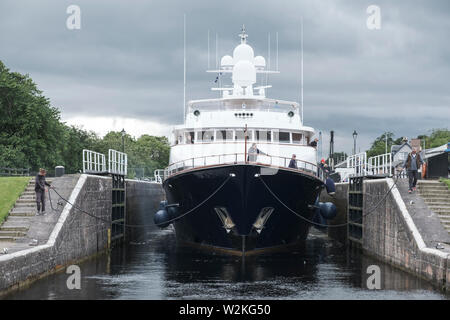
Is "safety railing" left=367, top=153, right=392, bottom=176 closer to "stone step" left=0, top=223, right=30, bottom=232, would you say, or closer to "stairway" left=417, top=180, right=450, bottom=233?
"stairway" left=417, top=180, right=450, bottom=233

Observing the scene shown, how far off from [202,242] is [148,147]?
9175 cm

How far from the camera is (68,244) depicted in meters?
18.8

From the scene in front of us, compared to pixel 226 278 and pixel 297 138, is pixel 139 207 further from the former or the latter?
pixel 226 278

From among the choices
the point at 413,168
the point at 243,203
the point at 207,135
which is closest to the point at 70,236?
the point at 243,203

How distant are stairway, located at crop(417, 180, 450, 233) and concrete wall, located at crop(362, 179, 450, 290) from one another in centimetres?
115

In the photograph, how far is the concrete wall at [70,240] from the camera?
14242 millimetres

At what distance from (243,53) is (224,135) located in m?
7.32

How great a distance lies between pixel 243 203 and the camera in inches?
800

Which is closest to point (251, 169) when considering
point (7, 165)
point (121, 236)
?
point (121, 236)

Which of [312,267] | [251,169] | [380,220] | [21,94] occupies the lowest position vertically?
[312,267]

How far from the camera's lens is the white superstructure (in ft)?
80.9

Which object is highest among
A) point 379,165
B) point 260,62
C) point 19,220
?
point 260,62

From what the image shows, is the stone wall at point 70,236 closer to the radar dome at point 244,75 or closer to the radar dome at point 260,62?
the radar dome at point 244,75

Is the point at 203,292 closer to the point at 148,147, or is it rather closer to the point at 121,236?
the point at 121,236
